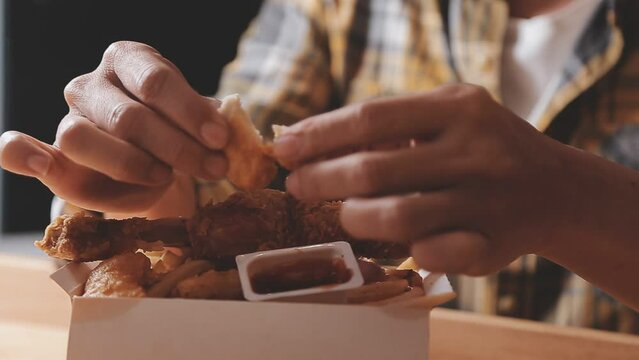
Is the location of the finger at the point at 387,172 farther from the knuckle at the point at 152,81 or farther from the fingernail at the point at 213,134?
the knuckle at the point at 152,81

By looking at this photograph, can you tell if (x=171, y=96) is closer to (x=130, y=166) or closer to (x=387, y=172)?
→ (x=130, y=166)

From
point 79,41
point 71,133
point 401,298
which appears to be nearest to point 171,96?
point 71,133

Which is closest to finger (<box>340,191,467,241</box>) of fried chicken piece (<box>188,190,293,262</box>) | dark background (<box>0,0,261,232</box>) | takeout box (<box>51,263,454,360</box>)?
takeout box (<box>51,263,454,360</box>)

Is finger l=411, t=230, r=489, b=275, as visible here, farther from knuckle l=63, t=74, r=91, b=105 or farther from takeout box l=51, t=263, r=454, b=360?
knuckle l=63, t=74, r=91, b=105

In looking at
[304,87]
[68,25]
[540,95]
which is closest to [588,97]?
[540,95]

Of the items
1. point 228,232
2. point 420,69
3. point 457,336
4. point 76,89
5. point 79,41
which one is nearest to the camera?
point 228,232

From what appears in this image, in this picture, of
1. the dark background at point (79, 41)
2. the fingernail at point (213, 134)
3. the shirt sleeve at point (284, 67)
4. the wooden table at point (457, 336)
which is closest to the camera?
Result: the fingernail at point (213, 134)

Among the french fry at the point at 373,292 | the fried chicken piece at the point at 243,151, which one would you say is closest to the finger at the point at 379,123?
the fried chicken piece at the point at 243,151
